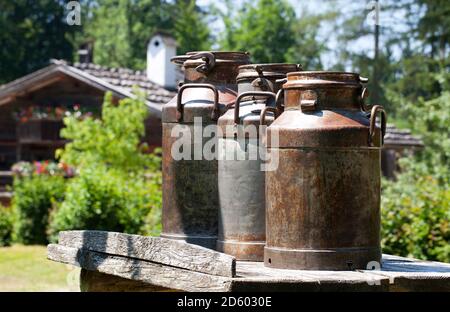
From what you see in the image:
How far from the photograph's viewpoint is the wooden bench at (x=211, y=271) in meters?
3.81

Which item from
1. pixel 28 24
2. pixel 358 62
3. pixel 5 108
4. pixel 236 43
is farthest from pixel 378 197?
pixel 28 24

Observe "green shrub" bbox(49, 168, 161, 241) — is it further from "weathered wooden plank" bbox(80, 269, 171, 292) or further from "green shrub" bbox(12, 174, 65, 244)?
"weathered wooden plank" bbox(80, 269, 171, 292)

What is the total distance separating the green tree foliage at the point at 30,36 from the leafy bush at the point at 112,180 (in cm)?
2320

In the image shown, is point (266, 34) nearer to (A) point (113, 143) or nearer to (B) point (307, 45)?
(B) point (307, 45)

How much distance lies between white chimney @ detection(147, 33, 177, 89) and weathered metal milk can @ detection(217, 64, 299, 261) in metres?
16.0

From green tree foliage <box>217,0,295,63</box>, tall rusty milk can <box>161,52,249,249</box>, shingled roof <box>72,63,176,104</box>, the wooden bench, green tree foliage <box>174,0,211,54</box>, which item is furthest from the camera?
green tree foliage <box>174,0,211,54</box>

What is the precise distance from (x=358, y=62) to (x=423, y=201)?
812 inches

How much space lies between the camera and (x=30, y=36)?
37938mm

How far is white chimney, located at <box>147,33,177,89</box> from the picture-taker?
67.8 ft

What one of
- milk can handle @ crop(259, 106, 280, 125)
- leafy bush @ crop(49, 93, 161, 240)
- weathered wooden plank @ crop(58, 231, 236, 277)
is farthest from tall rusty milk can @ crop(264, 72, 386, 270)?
leafy bush @ crop(49, 93, 161, 240)

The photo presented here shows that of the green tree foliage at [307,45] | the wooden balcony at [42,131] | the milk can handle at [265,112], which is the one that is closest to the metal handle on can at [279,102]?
the milk can handle at [265,112]

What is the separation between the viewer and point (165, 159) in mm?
5188

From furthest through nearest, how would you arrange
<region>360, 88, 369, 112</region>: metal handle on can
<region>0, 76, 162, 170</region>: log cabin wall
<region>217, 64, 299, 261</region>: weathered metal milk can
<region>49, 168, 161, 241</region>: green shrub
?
<region>0, 76, 162, 170</region>: log cabin wall
<region>49, 168, 161, 241</region>: green shrub
<region>217, 64, 299, 261</region>: weathered metal milk can
<region>360, 88, 369, 112</region>: metal handle on can

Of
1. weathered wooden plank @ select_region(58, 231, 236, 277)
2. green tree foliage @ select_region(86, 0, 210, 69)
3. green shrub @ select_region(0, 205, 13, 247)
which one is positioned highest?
green tree foliage @ select_region(86, 0, 210, 69)
